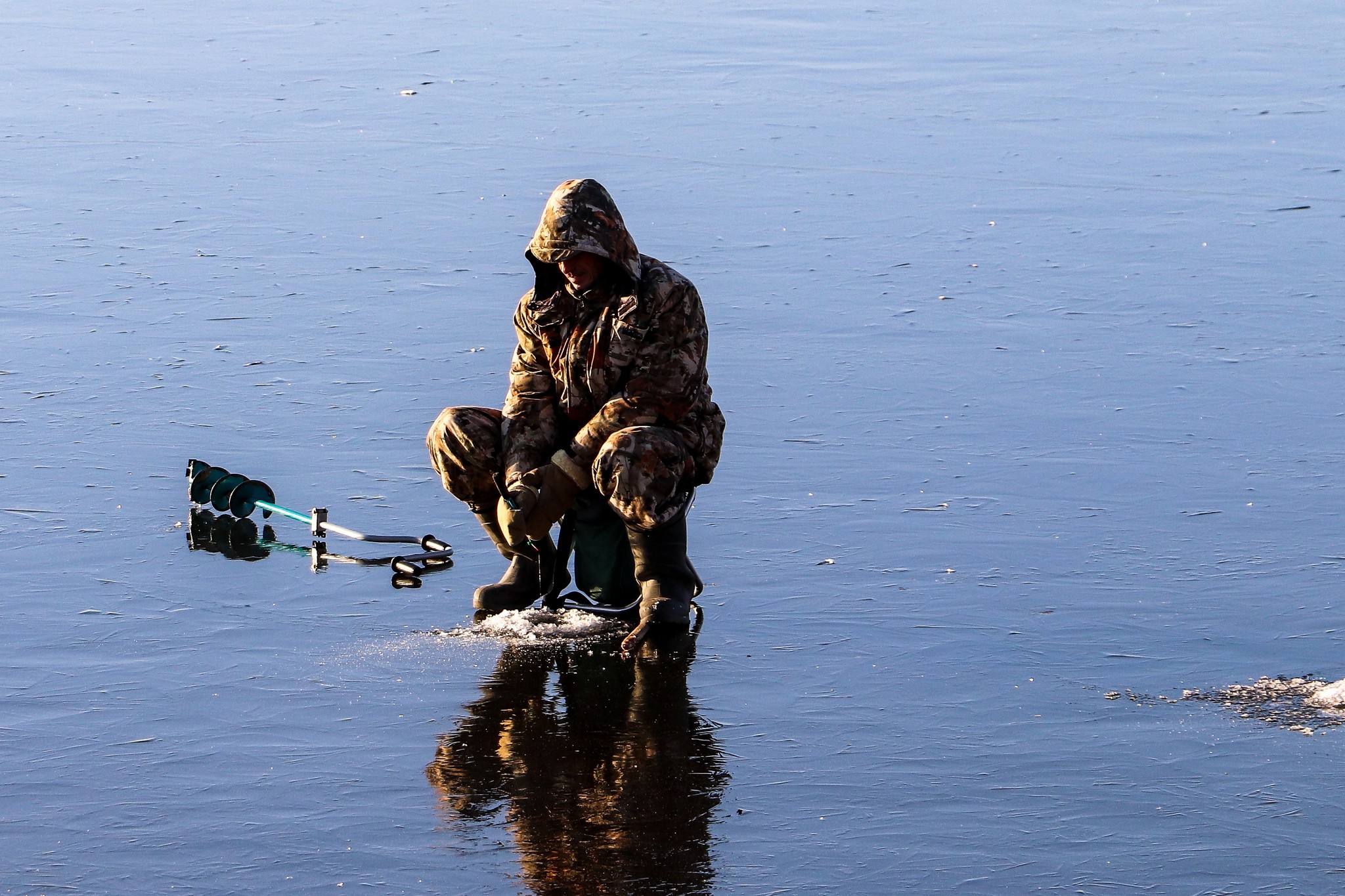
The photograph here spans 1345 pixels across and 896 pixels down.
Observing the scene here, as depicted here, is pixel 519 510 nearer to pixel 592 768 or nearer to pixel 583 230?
pixel 583 230

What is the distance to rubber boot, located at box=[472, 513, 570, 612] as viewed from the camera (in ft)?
19.6

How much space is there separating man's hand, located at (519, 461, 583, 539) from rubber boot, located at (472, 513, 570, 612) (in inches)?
6.2

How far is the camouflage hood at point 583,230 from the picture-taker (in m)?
5.54

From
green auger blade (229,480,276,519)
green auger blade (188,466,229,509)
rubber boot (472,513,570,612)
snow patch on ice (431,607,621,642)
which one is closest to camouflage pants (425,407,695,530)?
rubber boot (472,513,570,612)

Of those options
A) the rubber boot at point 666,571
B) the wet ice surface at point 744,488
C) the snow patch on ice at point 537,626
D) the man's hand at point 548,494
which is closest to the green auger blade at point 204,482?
the wet ice surface at point 744,488

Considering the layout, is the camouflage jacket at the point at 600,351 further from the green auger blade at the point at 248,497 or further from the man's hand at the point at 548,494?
the green auger blade at the point at 248,497

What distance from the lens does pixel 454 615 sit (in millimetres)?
5977

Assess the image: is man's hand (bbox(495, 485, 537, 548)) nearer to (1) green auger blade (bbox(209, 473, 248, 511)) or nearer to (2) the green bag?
(2) the green bag

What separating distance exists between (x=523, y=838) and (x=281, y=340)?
5.13m

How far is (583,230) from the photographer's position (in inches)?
218

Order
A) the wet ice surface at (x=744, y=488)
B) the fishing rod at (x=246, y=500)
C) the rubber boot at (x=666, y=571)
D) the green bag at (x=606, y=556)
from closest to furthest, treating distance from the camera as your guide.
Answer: the wet ice surface at (x=744, y=488) < the rubber boot at (x=666, y=571) < the green bag at (x=606, y=556) < the fishing rod at (x=246, y=500)

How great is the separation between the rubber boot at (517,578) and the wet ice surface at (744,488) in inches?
5.7

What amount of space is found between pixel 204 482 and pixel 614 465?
1875 mm

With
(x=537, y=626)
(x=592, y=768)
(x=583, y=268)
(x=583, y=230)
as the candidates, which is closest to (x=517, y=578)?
(x=537, y=626)
